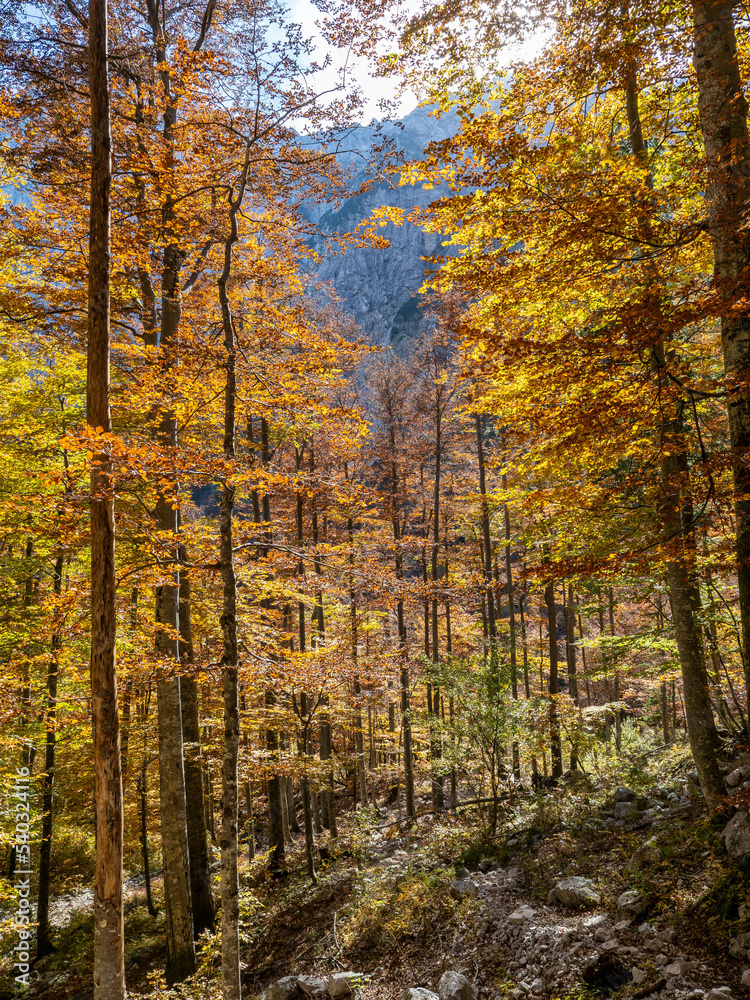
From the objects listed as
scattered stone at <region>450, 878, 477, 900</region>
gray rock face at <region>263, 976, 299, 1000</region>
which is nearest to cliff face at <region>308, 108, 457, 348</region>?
scattered stone at <region>450, 878, 477, 900</region>

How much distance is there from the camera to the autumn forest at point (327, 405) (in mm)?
4859

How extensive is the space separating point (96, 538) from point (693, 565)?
21.6 ft

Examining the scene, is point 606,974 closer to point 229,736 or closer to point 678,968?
point 678,968

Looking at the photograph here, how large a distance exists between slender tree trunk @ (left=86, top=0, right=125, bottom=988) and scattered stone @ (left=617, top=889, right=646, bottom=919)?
4.70 metres

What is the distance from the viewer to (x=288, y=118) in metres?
6.47

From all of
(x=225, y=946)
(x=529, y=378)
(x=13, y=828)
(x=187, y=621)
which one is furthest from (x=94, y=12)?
(x=13, y=828)

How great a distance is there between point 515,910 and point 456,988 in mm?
1338

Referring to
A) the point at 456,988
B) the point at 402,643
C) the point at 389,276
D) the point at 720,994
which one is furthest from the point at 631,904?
the point at 389,276

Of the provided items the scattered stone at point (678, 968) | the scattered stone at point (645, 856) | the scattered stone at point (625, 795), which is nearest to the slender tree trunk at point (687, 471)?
the scattered stone at point (645, 856)

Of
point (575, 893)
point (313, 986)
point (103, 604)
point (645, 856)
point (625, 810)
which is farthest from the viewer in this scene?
point (625, 810)

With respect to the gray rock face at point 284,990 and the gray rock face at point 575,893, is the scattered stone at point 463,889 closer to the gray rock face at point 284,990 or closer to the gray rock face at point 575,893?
the gray rock face at point 575,893

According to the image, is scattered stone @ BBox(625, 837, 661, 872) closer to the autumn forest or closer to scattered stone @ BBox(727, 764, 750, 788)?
the autumn forest

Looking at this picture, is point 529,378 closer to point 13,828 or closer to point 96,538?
point 96,538

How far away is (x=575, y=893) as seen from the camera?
587cm
